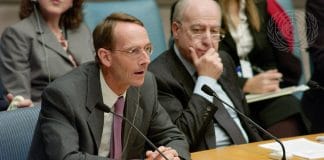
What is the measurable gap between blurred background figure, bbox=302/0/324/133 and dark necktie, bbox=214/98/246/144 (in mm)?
555

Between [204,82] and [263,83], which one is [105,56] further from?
[263,83]

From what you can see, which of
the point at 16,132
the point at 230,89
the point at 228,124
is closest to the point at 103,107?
the point at 16,132

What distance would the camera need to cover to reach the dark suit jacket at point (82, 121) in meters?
1.88

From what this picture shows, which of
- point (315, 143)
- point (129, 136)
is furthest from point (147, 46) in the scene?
point (315, 143)

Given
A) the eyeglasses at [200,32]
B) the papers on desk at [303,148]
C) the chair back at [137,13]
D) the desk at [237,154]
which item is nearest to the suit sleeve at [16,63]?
the chair back at [137,13]

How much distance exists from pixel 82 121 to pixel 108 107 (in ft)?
0.34

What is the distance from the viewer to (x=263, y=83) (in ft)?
10.5

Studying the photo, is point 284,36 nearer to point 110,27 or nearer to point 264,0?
point 264,0

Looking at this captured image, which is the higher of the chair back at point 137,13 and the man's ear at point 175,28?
the man's ear at point 175,28

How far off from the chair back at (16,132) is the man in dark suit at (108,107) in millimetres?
112

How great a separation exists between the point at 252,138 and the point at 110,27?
3.21 feet

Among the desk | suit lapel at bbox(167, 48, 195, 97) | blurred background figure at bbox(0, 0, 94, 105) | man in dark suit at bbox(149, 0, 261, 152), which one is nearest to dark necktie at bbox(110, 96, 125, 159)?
the desk

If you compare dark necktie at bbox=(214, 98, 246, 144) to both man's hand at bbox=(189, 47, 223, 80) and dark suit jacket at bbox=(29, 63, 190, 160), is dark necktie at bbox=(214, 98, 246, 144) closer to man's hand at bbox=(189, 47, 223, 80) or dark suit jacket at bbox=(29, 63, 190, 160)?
man's hand at bbox=(189, 47, 223, 80)

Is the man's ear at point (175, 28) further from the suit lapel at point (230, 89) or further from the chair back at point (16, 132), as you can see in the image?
the chair back at point (16, 132)
